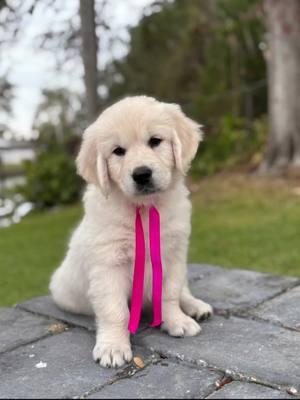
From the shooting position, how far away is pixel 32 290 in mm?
5422

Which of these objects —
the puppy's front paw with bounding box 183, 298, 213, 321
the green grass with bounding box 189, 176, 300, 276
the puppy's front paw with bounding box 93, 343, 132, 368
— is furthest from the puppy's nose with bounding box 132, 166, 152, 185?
the green grass with bounding box 189, 176, 300, 276

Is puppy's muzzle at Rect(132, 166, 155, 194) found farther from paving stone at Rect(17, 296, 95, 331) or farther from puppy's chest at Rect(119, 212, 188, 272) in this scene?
paving stone at Rect(17, 296, 95, 331)

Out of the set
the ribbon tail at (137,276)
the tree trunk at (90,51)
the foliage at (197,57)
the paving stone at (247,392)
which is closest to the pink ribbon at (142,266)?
the ribbon tail at (137,276)

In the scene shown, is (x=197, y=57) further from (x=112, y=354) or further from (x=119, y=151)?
(x=112, y=354)

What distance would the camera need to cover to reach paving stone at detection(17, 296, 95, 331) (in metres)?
3.09

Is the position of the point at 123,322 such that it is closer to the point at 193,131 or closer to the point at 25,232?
the point at 193,131

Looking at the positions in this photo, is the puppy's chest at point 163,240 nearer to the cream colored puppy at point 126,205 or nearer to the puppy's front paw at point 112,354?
the cream colored puppy at point 126,205

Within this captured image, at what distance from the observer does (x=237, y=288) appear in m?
3.65

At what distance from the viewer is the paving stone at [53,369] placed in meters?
2.22

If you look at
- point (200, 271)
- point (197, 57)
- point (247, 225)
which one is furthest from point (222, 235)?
point (197, 57)

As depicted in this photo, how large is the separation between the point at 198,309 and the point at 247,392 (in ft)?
3.15

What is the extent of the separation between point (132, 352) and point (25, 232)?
6448mm

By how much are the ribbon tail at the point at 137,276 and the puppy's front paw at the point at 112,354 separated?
0.45ft

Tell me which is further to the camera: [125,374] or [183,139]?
[183,139]
